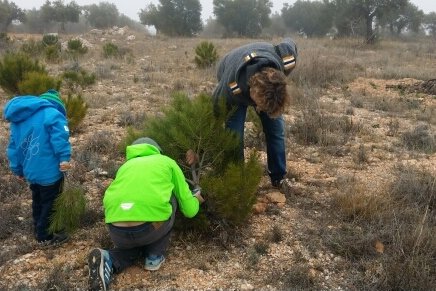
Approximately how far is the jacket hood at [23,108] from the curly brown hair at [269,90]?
4.74ft

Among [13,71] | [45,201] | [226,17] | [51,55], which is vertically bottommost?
[45,201]

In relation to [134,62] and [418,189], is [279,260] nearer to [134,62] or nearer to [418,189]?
[418,189]

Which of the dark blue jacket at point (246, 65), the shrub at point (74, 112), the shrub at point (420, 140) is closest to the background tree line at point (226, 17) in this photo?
the shrub at point (420, 140)

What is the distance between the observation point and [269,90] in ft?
8.35

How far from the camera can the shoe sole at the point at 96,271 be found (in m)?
2.37

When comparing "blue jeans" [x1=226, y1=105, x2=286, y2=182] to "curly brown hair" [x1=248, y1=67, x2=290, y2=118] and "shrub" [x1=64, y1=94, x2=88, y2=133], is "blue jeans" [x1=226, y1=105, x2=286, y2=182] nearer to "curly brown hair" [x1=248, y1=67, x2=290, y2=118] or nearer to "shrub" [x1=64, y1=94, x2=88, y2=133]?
"curly brown hair" [x1=248, y1=67, x2=290, y2=118]

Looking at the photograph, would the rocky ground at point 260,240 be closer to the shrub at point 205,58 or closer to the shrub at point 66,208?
the shrub at point 66,208

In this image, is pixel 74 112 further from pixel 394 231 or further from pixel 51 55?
pixel 51 55

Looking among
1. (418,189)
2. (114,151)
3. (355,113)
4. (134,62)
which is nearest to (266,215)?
(418,189)

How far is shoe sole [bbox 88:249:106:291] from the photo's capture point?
2365mm

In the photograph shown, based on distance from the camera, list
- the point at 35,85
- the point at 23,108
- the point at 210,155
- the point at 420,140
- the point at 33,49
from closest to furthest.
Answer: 1. the point at 23,108
2. the point at 210,155
3. the point at 35,85
4. the point at 420,140
5. the point at 33,49

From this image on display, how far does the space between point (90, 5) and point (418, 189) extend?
4304 centimetres

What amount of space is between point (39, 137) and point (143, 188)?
0.90 meters

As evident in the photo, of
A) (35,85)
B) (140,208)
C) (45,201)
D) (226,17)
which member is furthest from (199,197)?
(226,17)
